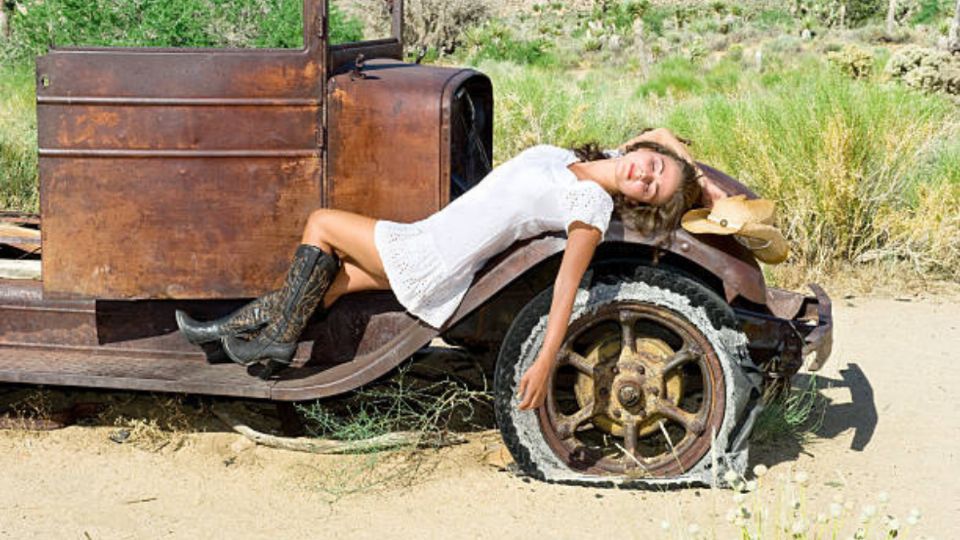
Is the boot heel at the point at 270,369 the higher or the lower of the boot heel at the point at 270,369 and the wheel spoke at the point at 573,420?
the higher

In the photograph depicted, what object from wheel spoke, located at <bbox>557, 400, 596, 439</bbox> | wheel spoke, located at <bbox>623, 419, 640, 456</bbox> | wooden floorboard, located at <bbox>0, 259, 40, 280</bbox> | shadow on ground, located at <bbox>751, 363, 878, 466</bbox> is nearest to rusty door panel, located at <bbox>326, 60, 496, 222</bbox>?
wheel spoke, located at <bbox>557, 400, 596, 439</bbox>

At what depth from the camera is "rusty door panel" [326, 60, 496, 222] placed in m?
4.04

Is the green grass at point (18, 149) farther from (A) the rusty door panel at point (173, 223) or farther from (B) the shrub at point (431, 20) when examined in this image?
(B) the shrub at point (431, 20)

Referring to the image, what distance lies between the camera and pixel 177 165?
4090 millimetres

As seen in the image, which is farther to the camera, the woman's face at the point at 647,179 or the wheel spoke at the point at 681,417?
the wheel spoke at the point at 681,417

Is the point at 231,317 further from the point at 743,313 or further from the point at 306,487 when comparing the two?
the point at 743,313

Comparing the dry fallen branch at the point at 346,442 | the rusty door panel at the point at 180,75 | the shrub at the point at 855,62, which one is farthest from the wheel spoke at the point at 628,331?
the shrub at the point at 855,62

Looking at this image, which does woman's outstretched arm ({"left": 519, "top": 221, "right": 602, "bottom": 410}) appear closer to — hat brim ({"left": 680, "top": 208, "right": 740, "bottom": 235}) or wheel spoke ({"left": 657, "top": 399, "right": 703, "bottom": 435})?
hat brim ({"left": 680, "top": 208, "right": 740, "bottom": 235})

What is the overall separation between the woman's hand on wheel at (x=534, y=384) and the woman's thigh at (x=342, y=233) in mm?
633

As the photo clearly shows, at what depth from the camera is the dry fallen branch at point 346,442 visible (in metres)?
4.24

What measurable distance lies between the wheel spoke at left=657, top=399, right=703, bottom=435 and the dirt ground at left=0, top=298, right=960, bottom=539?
21 centimetres

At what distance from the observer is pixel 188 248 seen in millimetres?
4145

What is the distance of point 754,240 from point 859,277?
3.12m

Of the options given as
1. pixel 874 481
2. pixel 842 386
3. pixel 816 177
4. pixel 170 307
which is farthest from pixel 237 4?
pixel 874 481
